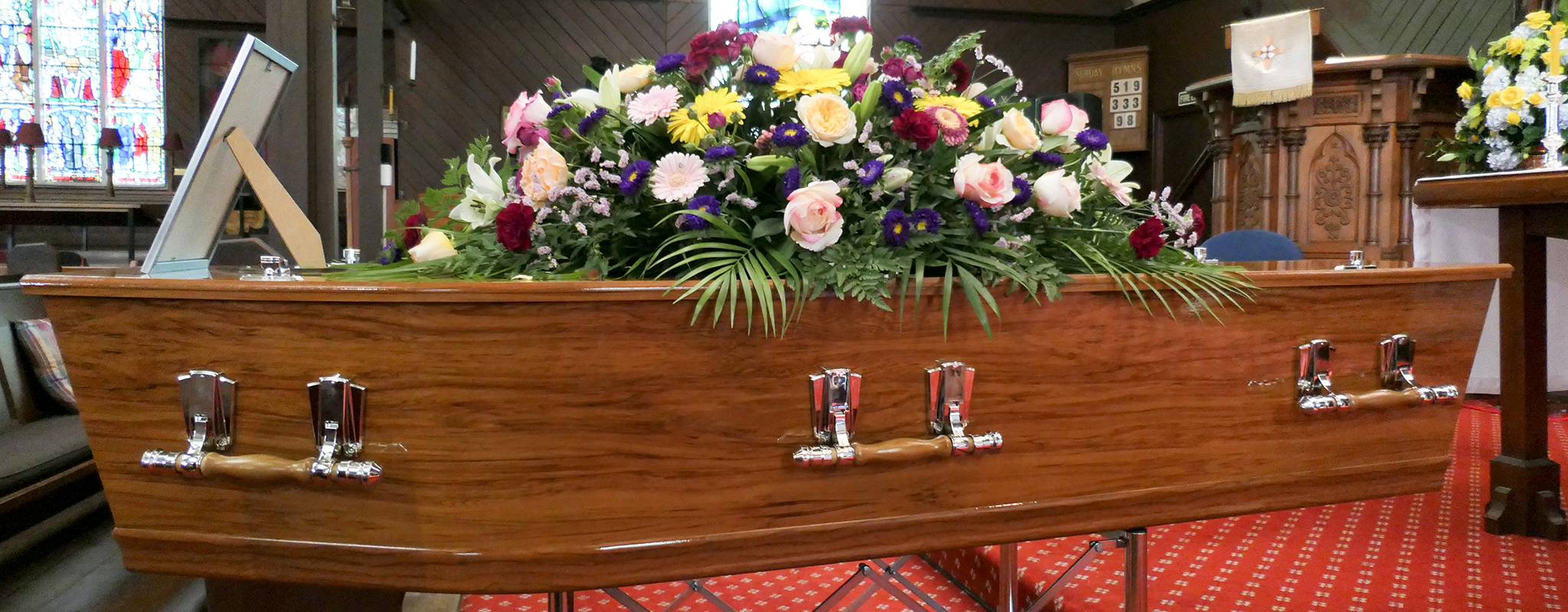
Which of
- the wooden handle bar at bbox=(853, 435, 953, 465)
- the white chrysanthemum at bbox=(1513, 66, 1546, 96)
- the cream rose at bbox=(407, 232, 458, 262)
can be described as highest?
the white chrysanthemum at bbox=(1513, 66, 1546, 96)

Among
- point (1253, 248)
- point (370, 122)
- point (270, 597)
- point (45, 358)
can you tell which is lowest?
point (270, 597)

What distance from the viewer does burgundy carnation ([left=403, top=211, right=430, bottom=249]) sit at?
4.78 feet

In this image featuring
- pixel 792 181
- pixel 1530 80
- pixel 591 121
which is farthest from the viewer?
pixel 1530 80

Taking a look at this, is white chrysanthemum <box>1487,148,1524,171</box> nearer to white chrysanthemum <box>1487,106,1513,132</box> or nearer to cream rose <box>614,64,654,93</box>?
white chrysanthemum <box>1487,106,1513,132</box>

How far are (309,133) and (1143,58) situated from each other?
8.36 meters

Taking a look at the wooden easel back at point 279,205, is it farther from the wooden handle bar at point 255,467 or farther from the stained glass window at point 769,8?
the stained glass window at point 769,8

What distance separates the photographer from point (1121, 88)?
10102mm

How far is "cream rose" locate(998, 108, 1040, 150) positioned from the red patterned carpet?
1.25 m

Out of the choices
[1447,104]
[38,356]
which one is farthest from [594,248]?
[1447,104]

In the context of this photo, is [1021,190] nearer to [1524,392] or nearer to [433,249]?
[433,249]

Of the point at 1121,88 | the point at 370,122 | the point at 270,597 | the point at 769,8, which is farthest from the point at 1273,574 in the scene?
the point at 1121,88

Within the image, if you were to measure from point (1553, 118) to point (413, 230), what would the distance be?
3.31 metres

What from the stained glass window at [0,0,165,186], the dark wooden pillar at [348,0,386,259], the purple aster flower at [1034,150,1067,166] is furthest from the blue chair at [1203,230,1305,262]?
the stained glass window at [0,0,165,186]

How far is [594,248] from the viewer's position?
114cm
